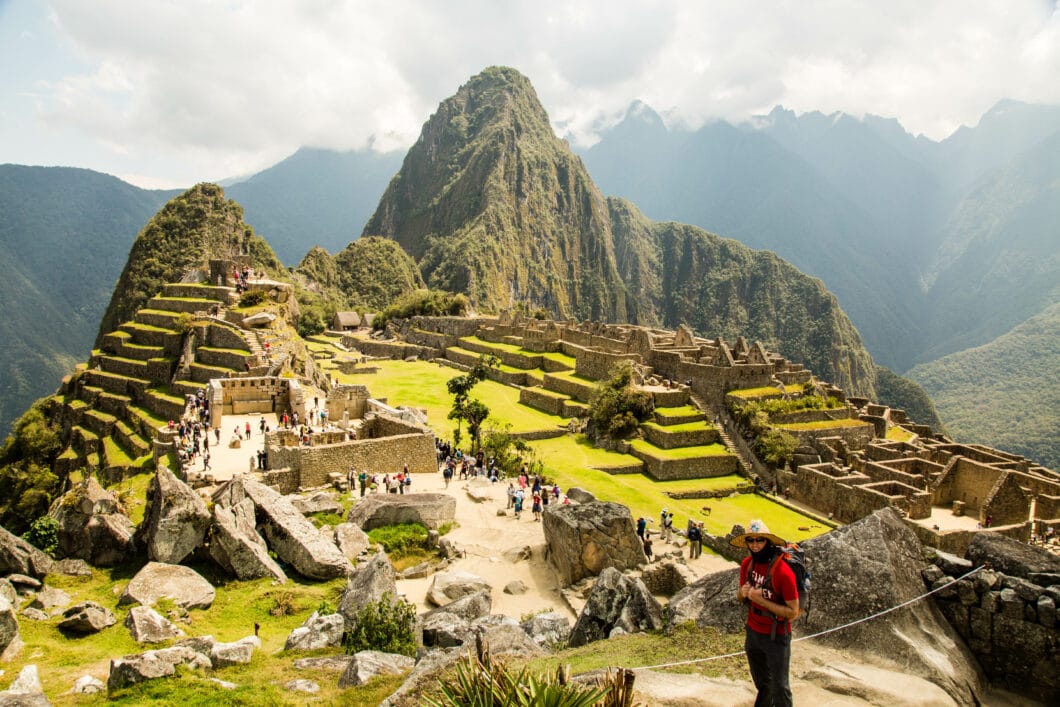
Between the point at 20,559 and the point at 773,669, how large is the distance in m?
11.0

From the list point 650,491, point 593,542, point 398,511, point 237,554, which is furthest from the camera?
point 650,491

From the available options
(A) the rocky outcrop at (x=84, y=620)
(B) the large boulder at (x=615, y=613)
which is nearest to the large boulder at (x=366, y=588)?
(B) the large boulder at (x=615, y=613)

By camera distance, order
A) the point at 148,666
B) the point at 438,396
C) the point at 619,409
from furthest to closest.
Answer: the point at 438,396, the point at 619,409, the point at 148,666

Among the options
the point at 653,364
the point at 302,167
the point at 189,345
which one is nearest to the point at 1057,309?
the point at 653,364

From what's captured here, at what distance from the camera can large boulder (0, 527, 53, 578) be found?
9.88 meters

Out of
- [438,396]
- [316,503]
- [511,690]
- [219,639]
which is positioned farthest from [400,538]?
[438,396]

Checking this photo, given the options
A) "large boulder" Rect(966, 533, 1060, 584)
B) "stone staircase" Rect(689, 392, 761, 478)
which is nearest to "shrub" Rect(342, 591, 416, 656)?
"large boulder" Rect(966, 533, 1060, 584)

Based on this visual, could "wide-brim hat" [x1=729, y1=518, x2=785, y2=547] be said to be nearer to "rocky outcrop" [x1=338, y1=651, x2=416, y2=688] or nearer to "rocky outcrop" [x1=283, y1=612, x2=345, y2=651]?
"rocky outcrop" [x1=338, y1=651, x2=416, y2=688]

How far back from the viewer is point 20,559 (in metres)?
10.0

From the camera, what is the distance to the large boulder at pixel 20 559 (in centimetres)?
988

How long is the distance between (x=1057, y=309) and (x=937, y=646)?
490ft

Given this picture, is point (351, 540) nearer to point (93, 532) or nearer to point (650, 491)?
point (93, 532)

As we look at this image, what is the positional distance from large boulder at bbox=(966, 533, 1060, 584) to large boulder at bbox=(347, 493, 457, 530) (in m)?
10.8

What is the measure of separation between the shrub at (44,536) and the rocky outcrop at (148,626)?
3.97m
